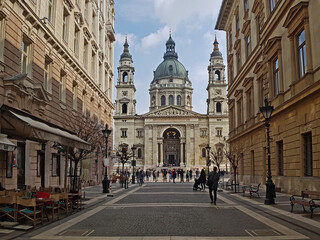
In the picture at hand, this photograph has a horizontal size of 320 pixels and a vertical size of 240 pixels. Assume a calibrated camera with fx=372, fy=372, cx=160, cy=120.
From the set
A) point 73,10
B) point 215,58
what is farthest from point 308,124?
point 215,58

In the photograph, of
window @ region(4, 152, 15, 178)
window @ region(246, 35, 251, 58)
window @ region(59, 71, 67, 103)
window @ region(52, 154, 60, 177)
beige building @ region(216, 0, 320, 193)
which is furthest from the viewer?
window @ region(246, 35, 251, 58)

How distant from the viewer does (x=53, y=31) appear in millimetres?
20188

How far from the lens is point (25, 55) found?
16766mm

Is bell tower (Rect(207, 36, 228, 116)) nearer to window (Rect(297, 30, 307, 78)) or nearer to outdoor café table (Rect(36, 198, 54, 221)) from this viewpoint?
window (Rect(297, 30, 307, 78))

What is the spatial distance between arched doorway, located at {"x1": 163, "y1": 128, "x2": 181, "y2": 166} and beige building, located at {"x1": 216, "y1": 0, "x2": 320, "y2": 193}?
197 ft

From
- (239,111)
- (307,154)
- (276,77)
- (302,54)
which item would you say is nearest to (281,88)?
(276,77)

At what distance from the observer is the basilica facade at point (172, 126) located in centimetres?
8981

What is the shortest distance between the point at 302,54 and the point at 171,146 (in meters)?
77.4

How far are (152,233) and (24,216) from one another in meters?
3.67

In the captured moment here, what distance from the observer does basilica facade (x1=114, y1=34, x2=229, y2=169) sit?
89.8 meters

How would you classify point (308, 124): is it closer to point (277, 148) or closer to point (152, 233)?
point (277, 148)

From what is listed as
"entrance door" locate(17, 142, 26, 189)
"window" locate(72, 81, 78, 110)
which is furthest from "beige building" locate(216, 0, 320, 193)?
"entrance door" locate(17, 142, 26, 189)

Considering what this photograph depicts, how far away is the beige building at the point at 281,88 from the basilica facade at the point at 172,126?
184ft

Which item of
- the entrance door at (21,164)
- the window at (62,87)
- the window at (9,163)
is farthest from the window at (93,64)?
the window at (9,163)
